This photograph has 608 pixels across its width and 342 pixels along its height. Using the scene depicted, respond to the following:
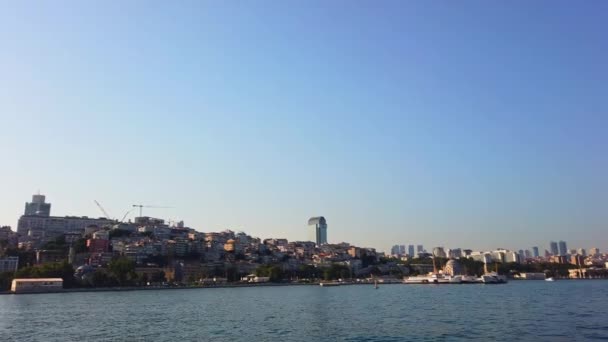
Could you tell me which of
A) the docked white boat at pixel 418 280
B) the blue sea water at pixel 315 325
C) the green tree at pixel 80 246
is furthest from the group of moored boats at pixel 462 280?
the green tree at pixel 80 246

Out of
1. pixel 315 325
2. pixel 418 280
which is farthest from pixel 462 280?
pixel 315 325

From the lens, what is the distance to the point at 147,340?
28.2 meters

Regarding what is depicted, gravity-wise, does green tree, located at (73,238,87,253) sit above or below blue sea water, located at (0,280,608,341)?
above

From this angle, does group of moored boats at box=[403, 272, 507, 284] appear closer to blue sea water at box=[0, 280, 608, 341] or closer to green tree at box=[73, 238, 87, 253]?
blue sea water at box=[0, 280, 608, 341]

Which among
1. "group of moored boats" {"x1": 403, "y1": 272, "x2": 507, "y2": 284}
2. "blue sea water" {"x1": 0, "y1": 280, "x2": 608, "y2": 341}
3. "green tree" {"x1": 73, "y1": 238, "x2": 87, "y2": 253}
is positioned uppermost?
"green tree" {"x1": 73, "y1": 238, "x2": 87, "y2": 253}

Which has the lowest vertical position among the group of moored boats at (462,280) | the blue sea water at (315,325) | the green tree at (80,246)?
the blue sea water at (315,325)

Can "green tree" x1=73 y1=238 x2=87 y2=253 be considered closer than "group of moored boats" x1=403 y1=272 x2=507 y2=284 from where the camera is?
No

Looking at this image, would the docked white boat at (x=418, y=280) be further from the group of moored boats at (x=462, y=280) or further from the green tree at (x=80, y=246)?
the green tree at (x=80, y=246)

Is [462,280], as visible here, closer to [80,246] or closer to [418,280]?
[418,280]

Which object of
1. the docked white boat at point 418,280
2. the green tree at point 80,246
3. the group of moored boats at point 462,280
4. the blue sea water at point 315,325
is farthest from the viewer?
the green tree at point 80,246

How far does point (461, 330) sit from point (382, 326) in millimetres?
5112

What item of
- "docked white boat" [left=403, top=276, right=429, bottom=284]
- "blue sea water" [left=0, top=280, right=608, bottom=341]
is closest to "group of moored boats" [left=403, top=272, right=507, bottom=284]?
"docked white boat" [left=403, top=276, right=429, bottom=284]

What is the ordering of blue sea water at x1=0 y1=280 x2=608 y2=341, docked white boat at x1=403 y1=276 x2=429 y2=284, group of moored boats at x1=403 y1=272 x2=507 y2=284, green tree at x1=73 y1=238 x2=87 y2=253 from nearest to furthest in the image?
blue sea water at x1=0 y1=280 x2=608 y2=341 → group of moored boats at x1=403 y1=272 x2=507 y2=284 → docked white boat at x1=403 y1=276 x2=429 y2=284 → green tree at x1=73 y1=238 x2=87 y2=253

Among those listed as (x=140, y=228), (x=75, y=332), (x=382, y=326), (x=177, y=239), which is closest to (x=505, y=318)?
(x=382, y=326)
